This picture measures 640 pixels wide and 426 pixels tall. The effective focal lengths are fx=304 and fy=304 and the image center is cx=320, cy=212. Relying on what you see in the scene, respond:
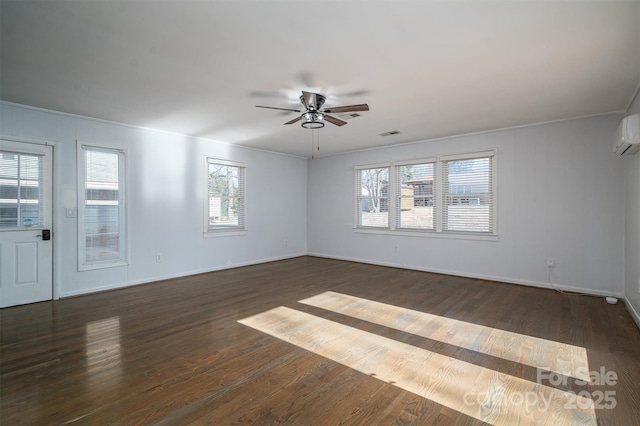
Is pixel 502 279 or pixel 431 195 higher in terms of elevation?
pixel 431 195

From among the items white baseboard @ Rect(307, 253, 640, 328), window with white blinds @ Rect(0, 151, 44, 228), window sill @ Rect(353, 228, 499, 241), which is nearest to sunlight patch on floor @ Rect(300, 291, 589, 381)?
white baseboard @ Rect(307, 253, 640, 328)

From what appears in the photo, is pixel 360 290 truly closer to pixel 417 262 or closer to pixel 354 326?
pixel 354 326

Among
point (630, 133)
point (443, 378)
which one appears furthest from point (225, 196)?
point (630, 133)

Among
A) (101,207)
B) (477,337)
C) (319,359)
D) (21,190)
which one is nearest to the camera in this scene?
(319,359)

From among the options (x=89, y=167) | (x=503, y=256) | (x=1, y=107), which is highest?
(x=1, y=107)

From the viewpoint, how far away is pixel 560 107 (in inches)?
165

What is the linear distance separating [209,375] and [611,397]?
2.88 metres

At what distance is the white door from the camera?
13.1 ft

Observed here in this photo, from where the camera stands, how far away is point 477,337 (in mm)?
3045

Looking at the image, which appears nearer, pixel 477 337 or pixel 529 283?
pixel 477 337

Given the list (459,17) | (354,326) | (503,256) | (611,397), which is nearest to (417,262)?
(503,256)

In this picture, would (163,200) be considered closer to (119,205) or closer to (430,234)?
(119,205)

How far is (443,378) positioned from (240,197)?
217 inches

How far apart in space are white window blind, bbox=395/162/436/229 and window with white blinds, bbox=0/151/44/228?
6.16 metres
